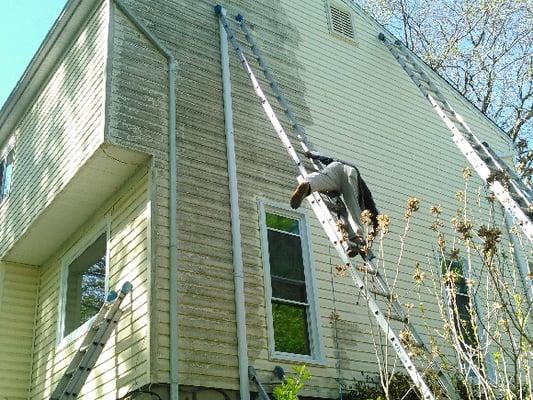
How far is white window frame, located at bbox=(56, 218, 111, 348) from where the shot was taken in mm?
8477

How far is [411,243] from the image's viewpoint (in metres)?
10.6

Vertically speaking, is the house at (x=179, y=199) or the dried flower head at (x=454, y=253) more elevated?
the house at (x=179, y=199)

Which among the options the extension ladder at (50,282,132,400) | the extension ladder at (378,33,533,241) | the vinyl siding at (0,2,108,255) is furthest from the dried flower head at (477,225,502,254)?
the vinyl siding at (0,2,108,255)

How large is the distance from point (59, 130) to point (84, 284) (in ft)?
7.73

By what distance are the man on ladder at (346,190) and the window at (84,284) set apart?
11.8 ft

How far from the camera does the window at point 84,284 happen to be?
356 inches

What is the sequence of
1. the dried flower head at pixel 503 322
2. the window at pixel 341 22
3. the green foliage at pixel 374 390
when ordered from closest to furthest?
the dried flower head at pixel 503 322 < the green foliage at pixel 374 390 < the window at pixel 341 22

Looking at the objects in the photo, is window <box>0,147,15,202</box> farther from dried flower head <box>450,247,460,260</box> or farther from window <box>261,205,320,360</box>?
dried flower head <box>450,247,460,260</box>

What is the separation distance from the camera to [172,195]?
7.79m

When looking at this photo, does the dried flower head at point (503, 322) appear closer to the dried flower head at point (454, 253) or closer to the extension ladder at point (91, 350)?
the dried flower head at point (454, 253)

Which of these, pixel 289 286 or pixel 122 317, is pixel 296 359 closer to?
pixel 289 286

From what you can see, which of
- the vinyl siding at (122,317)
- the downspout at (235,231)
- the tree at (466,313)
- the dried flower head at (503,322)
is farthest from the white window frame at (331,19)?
the dried flower head at (503,322)

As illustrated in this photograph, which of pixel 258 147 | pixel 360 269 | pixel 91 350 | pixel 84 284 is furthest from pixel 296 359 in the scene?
pixel 84 284

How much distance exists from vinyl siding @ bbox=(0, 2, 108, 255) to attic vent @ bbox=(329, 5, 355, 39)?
5001 millimetres
